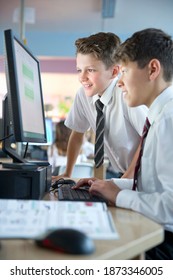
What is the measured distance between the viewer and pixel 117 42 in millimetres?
1855

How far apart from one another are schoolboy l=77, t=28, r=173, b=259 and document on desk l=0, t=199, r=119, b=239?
0.17m

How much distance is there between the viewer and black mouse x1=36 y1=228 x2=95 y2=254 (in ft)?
1.65

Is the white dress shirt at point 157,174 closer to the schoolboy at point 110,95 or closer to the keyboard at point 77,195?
the keyboard at point 77,195

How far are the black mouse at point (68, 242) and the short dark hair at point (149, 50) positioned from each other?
2.48 feet

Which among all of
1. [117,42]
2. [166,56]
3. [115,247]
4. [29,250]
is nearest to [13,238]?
[29,250]

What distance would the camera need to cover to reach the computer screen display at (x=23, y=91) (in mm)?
887

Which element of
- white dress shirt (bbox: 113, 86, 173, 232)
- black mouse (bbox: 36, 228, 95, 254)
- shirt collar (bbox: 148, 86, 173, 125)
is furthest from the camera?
shirt collar (bbox: 148, 86, 173, 125)

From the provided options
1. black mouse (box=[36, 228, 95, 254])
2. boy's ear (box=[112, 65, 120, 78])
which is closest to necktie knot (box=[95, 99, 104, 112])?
boy's ear (box=[112, 65, 120, 78])

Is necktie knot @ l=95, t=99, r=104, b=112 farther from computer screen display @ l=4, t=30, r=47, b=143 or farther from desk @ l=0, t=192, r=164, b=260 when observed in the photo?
desk @ l=0, t=192, r=164, b=260
